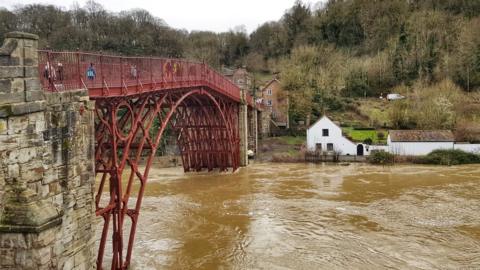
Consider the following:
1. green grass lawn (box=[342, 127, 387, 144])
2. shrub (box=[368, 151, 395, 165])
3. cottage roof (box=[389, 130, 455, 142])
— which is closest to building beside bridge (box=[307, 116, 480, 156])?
cottage roof (box=[389, 130, 455, 142])

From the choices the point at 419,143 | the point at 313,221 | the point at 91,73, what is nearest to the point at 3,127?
the point at 91,73

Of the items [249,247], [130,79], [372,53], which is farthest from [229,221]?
[372,53]

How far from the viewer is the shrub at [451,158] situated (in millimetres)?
37969

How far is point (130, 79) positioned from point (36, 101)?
7.85m

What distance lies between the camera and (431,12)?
67188mm

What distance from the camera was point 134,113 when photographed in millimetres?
17328

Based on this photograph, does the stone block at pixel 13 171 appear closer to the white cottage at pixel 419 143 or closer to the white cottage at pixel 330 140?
the white cottage at pixel 330 140

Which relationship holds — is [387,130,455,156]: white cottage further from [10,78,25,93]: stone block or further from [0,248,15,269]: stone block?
[0,248,15,269]: stone block

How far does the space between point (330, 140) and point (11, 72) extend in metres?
35.6

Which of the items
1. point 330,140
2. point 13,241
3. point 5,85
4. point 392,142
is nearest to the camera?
point 13,241

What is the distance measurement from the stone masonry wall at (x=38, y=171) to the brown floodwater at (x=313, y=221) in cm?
649

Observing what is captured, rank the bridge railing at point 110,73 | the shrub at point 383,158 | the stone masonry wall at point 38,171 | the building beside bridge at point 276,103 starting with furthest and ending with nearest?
1. the building beside bridge at point 276,103
2. the shrub at point 383,158
3. the bridge railing at point 110,73
4. the stone masonry wall at point 38,171

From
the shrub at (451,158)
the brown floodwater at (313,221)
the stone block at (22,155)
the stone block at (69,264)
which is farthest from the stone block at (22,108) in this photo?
the shrub at (451,158)

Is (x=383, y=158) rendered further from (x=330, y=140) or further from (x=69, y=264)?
(x=69, y=264)
